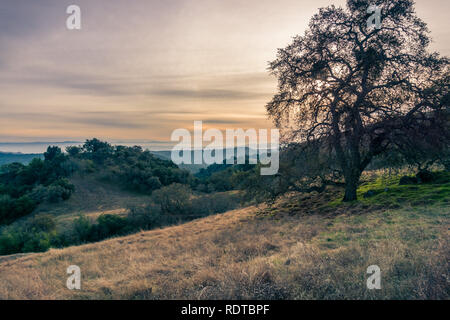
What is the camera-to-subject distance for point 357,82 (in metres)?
12.4

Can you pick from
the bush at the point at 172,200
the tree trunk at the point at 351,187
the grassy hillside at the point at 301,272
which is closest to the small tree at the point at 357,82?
the tree trunk at the point at 351,187

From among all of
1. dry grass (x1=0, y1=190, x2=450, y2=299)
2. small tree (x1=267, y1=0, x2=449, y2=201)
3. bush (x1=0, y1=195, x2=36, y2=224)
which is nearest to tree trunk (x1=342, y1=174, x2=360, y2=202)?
small tree (x1=267, y1=0, x2=449, y2=201)

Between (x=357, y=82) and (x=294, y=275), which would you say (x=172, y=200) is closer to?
(x=357, y=82)

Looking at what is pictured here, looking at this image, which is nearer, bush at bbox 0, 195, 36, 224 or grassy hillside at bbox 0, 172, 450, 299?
grassy hillside at bbox 0, 172, 450, 299

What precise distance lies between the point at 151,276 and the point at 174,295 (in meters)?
1.74

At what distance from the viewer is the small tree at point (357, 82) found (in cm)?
1179

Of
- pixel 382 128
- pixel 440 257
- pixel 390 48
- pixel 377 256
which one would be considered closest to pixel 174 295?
pixel 377 256

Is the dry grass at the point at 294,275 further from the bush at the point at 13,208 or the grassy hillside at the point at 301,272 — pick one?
the bush at the point at 13,208

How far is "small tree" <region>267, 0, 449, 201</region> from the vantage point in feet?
38.7

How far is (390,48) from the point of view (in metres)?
12.2

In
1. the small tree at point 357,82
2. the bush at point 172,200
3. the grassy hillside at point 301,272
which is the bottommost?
the bush at point 172,200

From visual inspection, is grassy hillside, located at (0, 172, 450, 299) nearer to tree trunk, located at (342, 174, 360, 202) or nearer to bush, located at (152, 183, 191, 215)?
tree trunk, located at (342, 174, 360, 202)

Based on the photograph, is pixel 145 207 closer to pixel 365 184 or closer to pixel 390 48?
pixel 365 184

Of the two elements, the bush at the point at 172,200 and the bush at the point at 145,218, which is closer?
the bush at the point at 145,218
